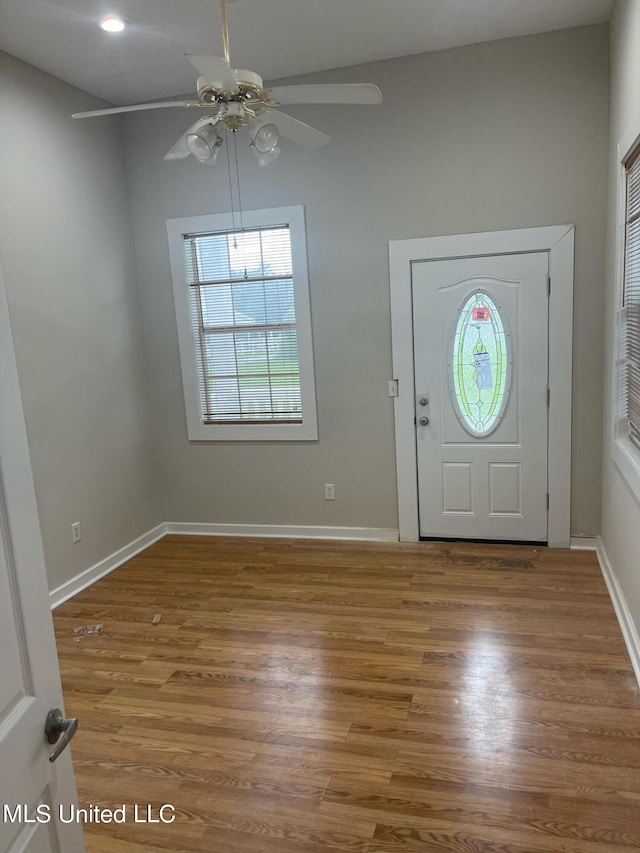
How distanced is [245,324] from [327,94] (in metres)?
2.29

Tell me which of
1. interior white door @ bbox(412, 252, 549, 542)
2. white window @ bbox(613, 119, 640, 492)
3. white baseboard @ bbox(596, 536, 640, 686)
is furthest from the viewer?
interior white door @ bbox(412, 252, 549, 542)

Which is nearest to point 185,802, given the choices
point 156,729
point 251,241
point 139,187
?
point 156,729

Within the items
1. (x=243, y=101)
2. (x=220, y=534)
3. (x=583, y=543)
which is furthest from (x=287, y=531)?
(x=243, y=101)

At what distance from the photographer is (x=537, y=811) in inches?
75.4

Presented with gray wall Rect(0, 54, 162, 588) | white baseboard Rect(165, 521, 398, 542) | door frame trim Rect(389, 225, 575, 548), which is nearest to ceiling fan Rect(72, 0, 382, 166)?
gray wall Rect(0, 54, 162, 588)

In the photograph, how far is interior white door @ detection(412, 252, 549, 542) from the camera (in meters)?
3.89

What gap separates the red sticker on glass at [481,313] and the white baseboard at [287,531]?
160 cm

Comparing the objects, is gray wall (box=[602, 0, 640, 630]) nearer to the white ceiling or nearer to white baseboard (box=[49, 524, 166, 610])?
the white ceiling

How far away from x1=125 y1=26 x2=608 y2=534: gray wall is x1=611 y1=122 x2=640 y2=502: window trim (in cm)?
48

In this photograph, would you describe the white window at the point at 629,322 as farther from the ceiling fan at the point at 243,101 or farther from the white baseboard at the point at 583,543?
the ceiling fan at the point at 243,101

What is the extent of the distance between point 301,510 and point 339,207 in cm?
219

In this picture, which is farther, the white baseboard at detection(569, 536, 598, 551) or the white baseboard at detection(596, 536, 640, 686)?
the white baseboard at detection(569, 536, 598, 551)

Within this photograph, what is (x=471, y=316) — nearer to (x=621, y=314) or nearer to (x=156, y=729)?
(x=621, y=314)

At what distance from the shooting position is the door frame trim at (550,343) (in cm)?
378
